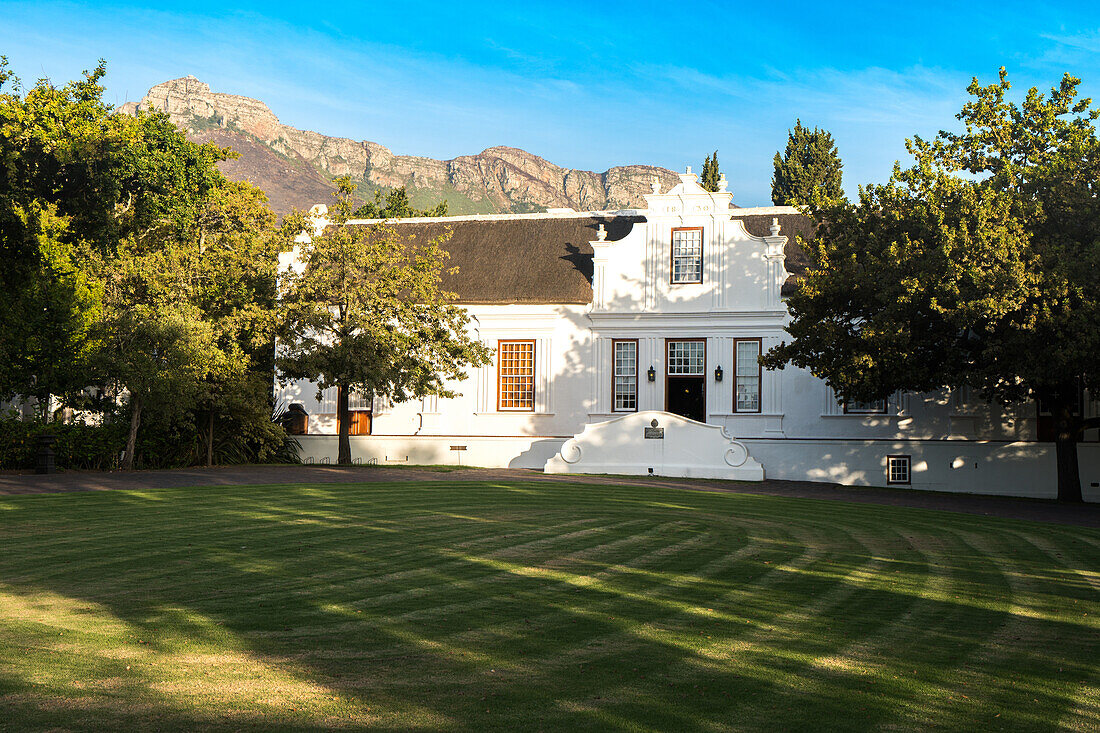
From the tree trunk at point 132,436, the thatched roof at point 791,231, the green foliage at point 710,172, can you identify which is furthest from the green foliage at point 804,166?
the tree trunk at point 132,436

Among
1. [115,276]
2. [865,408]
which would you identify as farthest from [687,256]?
[115,276]

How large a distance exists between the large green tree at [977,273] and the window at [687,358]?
643 cm

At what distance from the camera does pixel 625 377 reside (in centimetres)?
3481

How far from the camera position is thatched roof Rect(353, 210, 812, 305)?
35375 millimetres

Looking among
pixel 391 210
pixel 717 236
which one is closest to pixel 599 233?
pixel 717 236

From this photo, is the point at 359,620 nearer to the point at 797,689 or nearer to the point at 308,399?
the point at 797,689

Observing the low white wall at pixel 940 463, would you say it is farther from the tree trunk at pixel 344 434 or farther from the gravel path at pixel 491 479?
the tree trunk at pixel 344 434

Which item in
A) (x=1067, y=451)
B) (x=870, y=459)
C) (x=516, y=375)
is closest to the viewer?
(x=1067, y=451)

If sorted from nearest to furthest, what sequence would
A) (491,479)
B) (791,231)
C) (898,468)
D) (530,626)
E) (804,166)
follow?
(530,626)
(491,479)
(898,468)
(791,231)
(804,166)

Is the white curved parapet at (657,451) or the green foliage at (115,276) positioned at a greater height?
the green foliage at (115,276)

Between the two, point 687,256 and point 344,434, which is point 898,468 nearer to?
point 687,256

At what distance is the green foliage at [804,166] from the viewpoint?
55.4 m

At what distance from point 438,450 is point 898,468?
1641 centimetres

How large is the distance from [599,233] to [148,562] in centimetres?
2571
